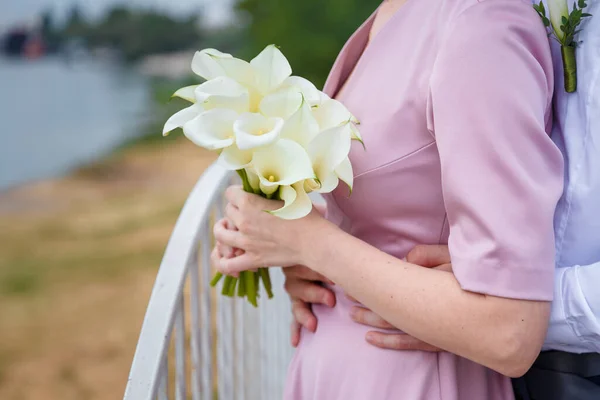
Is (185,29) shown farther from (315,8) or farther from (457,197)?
(457,197)

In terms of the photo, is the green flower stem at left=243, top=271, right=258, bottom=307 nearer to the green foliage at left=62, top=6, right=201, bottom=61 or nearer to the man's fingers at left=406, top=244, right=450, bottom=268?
the man's fingers at left=406, top=244, right=450, bottom=268

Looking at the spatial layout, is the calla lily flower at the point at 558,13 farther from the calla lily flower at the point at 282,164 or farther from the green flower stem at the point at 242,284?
the green flower stem at the point at 242,284

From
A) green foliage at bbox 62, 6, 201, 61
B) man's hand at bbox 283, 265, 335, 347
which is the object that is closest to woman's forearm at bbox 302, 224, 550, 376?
man's hand at bbox 283, 265, 335, 347

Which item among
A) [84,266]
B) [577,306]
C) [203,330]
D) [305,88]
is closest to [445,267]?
[577,306]

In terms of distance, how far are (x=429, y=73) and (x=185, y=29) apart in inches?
125

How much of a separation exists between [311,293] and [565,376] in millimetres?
289

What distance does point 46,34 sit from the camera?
3.38 m

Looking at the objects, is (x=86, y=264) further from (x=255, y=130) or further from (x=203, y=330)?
(x=255, y=130)

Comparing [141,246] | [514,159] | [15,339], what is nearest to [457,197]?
[514,159]

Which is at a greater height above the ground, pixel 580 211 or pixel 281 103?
pixel 281 103

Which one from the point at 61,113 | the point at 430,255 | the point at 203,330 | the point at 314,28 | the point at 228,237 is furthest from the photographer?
the point at 61,113

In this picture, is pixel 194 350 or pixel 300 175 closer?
pixel 300 175

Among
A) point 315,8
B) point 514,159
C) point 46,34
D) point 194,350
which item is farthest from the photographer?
point 46,34

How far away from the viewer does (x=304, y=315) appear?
82 centimetres
